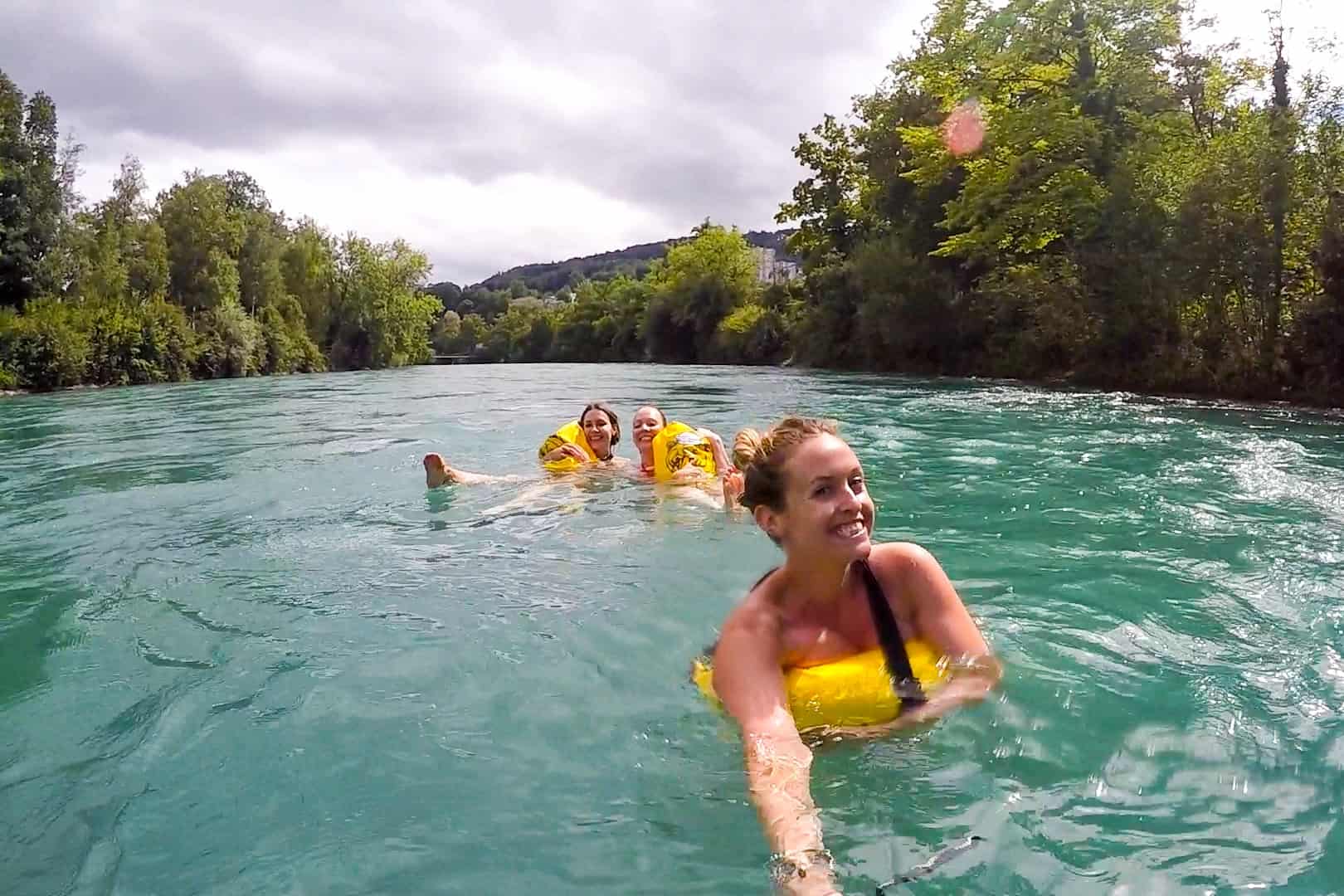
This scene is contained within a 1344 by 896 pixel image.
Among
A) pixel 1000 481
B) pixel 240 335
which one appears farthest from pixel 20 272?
pixel 1000 481

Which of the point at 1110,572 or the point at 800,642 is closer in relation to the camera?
the point at 800,642

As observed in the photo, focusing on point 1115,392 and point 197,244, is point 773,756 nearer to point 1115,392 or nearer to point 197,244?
point 1115,392

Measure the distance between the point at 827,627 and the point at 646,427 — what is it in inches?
207

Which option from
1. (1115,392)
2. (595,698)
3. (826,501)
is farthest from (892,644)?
(1115,392)

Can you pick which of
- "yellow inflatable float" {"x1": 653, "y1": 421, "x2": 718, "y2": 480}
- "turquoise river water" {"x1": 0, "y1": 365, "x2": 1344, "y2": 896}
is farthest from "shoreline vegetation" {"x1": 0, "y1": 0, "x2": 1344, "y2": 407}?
"yellow inflatable float" {"x1": 653, "y1": 421, "x2": 718, "y2": 480}

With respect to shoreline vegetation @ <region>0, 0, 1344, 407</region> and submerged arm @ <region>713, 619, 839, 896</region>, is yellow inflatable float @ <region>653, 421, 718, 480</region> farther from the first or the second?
shoreline vegetation @ <region>0, 0, 1344, 407</region>

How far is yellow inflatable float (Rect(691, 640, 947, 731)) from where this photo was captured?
2.82 m

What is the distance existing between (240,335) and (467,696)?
132ft

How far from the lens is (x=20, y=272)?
105 feet

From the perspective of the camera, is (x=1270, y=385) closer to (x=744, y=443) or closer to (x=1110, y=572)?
(x=1110, y=572)

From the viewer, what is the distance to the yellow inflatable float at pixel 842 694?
282 centimetres

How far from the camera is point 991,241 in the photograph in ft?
77.2

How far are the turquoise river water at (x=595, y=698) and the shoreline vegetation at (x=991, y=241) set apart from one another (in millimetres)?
9979

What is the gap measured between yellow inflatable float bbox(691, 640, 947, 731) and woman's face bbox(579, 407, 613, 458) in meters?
5.81
